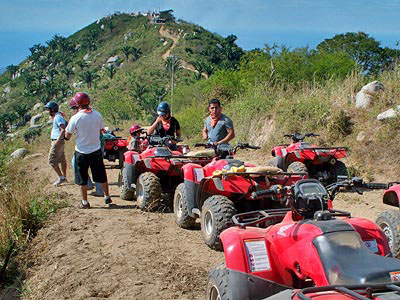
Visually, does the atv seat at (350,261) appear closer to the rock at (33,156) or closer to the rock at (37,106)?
the rock at (33,156)

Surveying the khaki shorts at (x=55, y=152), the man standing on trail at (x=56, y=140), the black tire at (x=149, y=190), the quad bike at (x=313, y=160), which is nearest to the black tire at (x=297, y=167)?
the quad bike at (x=313, y=160)

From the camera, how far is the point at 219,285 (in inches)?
136

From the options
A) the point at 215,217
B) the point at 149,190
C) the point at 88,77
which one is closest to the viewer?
the point at 215,217

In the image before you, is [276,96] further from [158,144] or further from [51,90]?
[51,90]

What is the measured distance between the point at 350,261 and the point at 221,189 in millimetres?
3069

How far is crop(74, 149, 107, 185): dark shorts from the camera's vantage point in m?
8.01

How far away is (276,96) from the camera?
1792 centimetres

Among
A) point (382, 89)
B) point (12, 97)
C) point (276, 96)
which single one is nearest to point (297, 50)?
point (276, 96)

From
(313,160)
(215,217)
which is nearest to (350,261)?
(215,217)

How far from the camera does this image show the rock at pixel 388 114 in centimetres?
1231

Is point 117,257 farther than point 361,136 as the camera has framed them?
No

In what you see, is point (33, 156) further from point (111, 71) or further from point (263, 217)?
point (111, 71)

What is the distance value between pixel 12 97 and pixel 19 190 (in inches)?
4118

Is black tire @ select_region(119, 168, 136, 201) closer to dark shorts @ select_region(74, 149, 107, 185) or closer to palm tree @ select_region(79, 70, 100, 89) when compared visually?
dark shorts @ select_region(74, 149, 107, 185)
